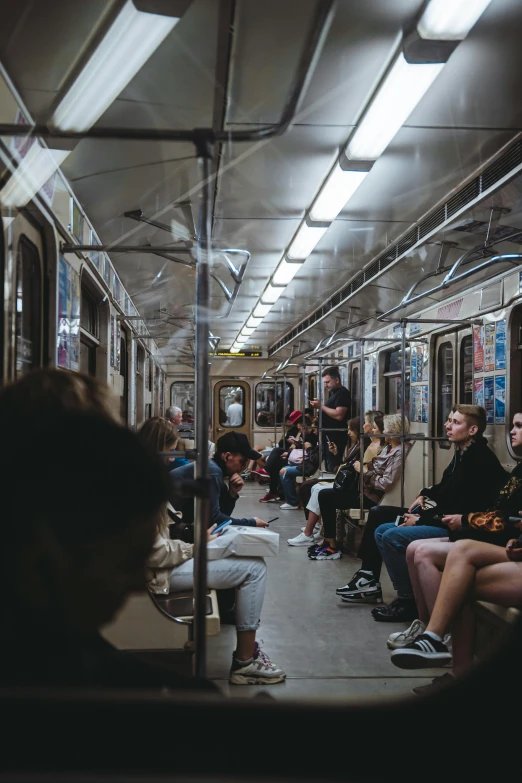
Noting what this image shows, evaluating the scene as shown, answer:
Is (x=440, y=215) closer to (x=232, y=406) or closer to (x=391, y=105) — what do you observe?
(x=391, y=105)

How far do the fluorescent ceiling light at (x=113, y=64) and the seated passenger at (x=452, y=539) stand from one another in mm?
2399

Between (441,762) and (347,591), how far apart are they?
12.7 feet

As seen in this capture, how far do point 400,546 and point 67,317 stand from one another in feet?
7.58

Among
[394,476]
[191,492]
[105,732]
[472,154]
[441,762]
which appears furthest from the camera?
[394,476]

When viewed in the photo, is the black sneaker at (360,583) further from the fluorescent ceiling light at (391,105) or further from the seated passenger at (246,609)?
the fluorescent ceiling light at (391,105)

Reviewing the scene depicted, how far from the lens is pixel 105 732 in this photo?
712 millimetres

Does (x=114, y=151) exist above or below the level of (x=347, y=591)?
above

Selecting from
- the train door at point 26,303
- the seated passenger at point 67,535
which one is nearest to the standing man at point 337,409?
the train door at point 26,303

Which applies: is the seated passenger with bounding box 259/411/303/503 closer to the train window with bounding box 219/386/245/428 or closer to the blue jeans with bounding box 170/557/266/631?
the train window with bounding box 219/386/245/428

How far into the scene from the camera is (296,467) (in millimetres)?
9336

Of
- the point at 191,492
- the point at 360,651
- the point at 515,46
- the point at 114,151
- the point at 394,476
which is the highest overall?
the point at 515,46


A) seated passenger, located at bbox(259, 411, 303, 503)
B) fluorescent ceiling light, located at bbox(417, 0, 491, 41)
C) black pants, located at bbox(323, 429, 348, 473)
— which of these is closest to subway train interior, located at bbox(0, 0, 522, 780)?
fluorescent ceiling light, located at bbox(417, 0, 491, 41)

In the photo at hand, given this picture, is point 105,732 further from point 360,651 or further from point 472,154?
point 472,154

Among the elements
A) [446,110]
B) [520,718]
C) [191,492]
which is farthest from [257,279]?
[520,718]
